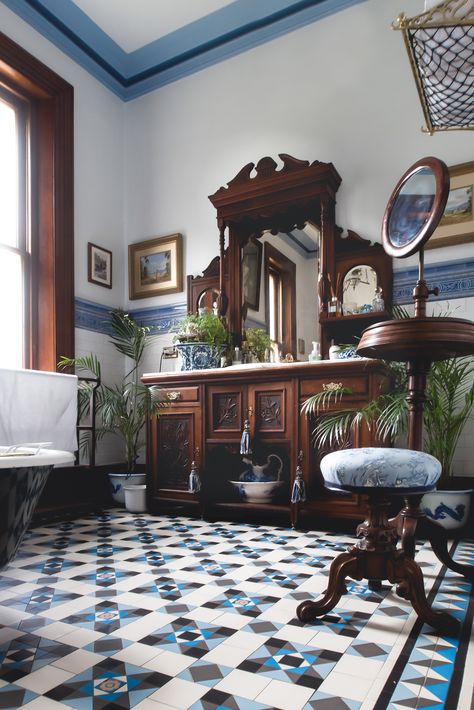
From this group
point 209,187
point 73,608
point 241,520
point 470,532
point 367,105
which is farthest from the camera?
point 209,187

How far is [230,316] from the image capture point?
454 centimetres

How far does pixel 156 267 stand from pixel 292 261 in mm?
1501

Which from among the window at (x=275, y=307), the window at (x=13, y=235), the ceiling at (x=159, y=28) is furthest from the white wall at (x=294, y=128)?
the window at (x=13, y=235)

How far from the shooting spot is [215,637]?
1813 millimetres

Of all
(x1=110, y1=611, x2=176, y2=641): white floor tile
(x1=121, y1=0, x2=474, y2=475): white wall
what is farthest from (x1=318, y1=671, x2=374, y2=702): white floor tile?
(x1=121, y1=0, x2=474, y2=475): white wall

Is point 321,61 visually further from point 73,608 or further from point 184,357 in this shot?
point 73,608

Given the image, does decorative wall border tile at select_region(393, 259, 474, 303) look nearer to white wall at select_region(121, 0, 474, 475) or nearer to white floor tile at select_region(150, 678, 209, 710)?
white wall at select_region(121, 0, 474, 475)

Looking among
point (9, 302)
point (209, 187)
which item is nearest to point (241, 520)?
point (9, 302)

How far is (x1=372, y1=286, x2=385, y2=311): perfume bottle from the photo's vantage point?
3945 mm

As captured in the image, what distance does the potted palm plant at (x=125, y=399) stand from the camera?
4.41 metres

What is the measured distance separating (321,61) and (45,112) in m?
2.43

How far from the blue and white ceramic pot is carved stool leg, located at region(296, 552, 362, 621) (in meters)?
2.48

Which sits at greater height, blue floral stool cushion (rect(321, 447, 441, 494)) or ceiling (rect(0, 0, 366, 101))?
ceiling (rect(0, 0, 366, 101))

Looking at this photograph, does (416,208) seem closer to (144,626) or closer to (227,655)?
(227,655)
